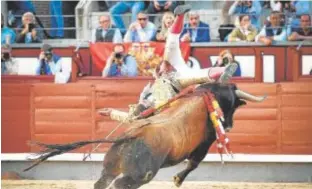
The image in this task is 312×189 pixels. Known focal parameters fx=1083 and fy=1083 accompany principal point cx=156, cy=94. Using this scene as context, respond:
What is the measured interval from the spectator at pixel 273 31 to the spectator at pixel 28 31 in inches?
101

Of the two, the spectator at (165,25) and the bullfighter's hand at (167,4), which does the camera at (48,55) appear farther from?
the bullfighter's hand at (167,4)

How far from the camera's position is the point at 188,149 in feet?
24.7

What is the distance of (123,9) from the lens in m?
12.4

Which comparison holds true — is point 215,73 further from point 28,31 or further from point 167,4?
point 28,31

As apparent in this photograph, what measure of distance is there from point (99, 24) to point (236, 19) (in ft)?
5.05

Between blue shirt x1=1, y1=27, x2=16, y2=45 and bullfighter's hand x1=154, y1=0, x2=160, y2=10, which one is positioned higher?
bullfighter's hand x1=154, y1=0, x2=160, y2=10

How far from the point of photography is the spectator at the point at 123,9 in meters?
12.3

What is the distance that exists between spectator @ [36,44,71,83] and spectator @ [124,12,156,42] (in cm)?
78

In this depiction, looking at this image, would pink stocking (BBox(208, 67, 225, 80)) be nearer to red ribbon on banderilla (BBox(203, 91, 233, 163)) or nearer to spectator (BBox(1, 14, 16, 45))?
red ribbon on banderilla (BBox(203, 91, 233, 163))

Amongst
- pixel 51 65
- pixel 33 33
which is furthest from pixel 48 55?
pixel 33 33

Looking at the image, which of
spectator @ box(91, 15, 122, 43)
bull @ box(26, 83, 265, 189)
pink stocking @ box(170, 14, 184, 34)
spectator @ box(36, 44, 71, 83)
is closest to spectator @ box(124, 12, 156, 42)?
spectator @ box(91, 15, 122, 43)

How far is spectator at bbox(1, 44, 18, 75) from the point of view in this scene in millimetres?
11961

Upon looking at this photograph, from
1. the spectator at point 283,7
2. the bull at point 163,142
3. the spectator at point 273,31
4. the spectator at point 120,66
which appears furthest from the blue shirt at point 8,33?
the bull at point 163,142

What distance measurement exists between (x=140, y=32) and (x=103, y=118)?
3.50 ft
